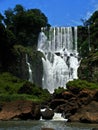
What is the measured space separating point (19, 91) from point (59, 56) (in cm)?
2778

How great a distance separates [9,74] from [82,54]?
22769 mm

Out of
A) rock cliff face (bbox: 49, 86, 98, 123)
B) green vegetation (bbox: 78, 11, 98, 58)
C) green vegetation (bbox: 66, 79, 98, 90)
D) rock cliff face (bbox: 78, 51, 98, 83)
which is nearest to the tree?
green vegetation (bbox: 78, 11, 98, 58)

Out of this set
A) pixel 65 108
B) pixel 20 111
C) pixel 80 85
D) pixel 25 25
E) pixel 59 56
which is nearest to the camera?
pixel 20 111

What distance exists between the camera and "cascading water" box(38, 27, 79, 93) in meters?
85.2

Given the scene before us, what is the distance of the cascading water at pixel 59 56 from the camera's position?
280 feet

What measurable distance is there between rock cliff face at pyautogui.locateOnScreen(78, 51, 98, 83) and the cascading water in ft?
13.9

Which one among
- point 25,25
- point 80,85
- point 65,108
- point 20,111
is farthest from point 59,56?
point 20,111

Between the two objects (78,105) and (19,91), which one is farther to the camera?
(19,91)

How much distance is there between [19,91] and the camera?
64.6m

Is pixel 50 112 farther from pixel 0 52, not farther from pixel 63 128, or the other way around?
pixel 0 52

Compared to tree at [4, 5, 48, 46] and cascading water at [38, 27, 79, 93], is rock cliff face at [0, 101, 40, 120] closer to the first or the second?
cascading water at [38, 27, 79, 93]

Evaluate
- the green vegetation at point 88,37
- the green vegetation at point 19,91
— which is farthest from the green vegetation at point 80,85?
the green vegetation at point 88,37

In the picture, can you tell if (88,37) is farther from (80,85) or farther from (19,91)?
(80,85)

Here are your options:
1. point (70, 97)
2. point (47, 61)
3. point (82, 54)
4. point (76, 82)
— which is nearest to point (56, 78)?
point (47, 61)
